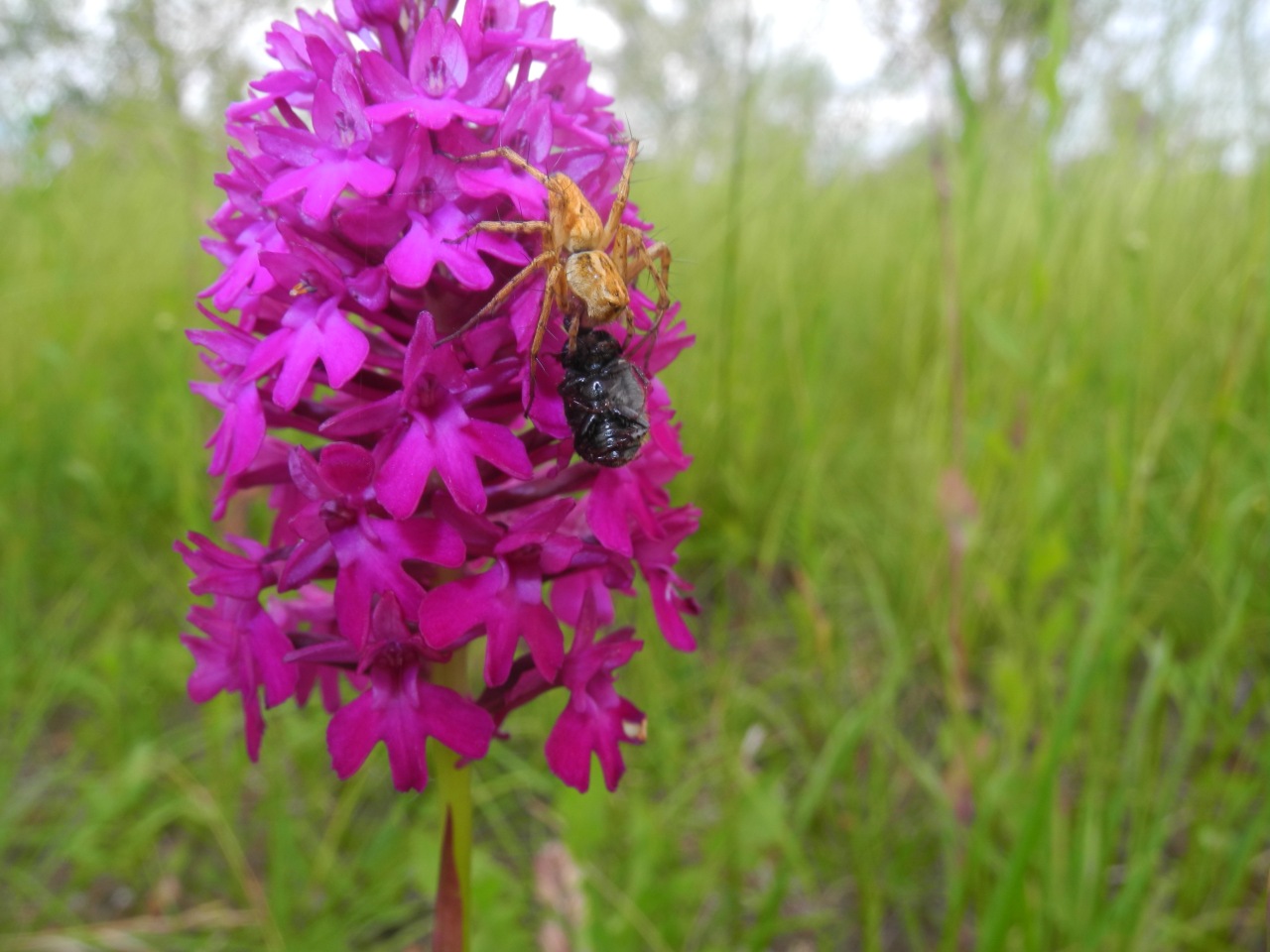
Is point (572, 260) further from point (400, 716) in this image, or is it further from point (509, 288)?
point (400, 716)

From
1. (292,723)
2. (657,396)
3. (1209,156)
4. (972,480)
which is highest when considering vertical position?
(1209,156)

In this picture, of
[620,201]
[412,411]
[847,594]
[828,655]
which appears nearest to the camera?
[412,411]

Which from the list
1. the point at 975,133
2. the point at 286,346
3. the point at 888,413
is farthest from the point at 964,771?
the point at 888,413

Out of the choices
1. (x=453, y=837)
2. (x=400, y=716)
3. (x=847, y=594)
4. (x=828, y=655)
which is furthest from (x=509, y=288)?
(x=847, y=594)

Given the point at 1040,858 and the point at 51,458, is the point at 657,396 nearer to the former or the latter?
the point at 1040,858

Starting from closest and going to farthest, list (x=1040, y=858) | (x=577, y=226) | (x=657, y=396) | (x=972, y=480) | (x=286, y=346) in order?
(x=286, y=346)
(x=577, y=226)
(x=657, y=396)
(x=1040, y=858)
(x=972, y=480)

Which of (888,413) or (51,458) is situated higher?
(888,413)

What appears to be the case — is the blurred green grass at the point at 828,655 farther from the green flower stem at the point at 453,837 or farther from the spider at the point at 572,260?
the spider at the point at 572,260

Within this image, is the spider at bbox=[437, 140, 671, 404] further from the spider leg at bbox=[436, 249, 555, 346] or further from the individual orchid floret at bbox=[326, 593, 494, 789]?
the individual orchid floret at bbox=[326, 593, 494, 789]
